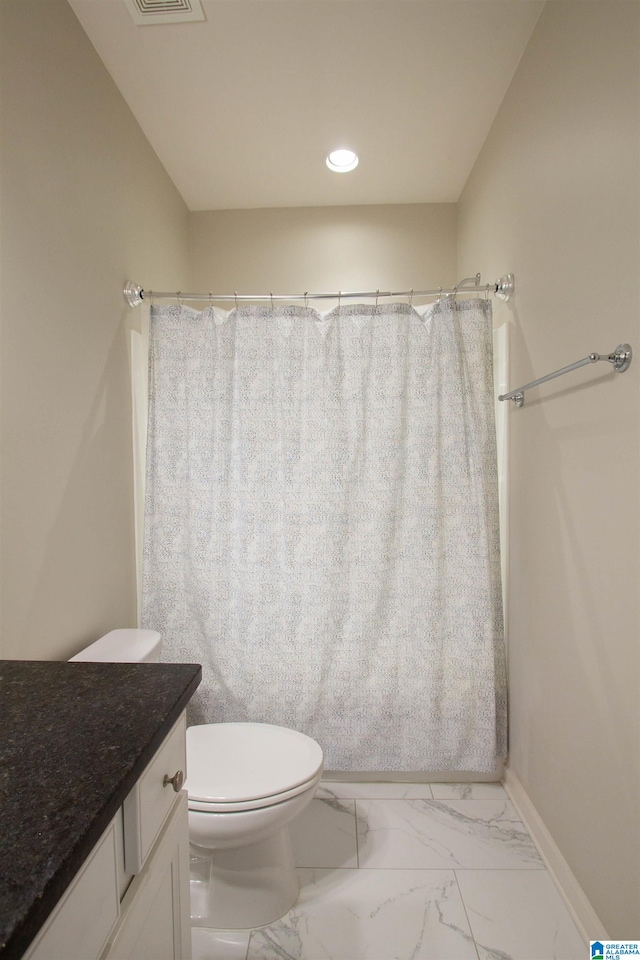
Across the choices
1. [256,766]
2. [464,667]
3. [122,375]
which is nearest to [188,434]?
[122,375]

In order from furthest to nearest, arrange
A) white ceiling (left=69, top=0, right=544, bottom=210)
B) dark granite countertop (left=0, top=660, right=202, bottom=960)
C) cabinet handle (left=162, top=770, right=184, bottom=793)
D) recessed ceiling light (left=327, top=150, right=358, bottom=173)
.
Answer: recessed ceiling light (left=327, top=150, right=358, bottom=173) < white ceiling (left=69, top=0, right=544, bottom=210) < cabinet handle (left=162, top=770, right=184, bottom=793) < dark granite countertop (left=0, top=660, right=202, bottom=960)

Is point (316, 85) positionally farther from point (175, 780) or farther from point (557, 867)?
point (557, 867)

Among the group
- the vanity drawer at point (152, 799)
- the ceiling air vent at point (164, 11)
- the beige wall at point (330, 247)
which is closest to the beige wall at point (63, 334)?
the ceiling air vent at point (164, 11)

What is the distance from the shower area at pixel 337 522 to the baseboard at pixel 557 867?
139 mm

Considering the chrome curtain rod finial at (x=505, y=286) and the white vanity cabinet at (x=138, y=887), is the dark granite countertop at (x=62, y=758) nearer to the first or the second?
the white vanity cabinet at (x=138, y=887)

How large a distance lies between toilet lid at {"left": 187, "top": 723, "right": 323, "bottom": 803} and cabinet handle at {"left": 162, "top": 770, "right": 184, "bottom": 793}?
1.76 ft

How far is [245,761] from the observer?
1549 millimetres

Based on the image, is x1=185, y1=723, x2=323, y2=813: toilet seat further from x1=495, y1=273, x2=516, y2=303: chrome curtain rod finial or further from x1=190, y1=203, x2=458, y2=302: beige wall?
x1=190, y1=203, x2=458, y2=302: beige wall

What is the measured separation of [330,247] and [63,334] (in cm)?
169

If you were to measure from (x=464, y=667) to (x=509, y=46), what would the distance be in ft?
7.00

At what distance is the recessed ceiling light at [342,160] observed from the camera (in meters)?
2.36

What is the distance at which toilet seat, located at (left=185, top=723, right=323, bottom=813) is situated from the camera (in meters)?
1.39

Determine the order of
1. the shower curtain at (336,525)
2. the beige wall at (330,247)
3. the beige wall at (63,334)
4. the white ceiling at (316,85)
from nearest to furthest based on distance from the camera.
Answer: the beige wall at (63,334) → the white ceiling at (316,85) → the shower curtain at (336,525) → the beige wall at (330,247)

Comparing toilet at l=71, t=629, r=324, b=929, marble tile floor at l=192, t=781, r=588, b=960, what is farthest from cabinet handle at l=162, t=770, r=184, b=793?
marble tile floor at l=192, t=781, r=588, b=960
